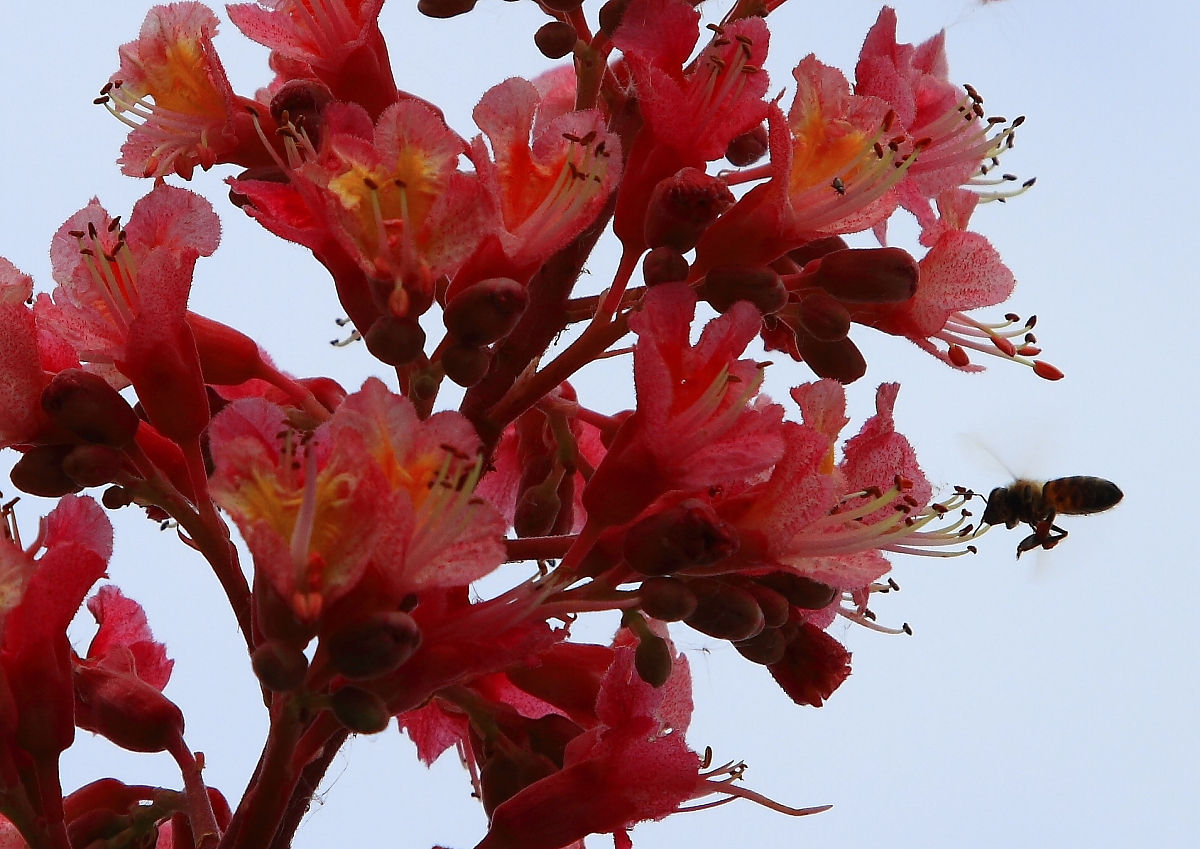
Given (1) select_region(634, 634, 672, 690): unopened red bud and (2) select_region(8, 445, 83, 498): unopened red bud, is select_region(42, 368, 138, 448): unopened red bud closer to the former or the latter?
(2) select_region(8, 445, 83, 498): unopened red bud

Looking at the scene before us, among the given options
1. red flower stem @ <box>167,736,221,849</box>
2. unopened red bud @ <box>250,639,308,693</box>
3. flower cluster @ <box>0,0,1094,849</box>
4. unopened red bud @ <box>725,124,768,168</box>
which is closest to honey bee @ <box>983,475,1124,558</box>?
flower cluster @ <box>0,0,1094,849</box>

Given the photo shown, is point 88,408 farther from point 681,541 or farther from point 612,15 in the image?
point 612,15

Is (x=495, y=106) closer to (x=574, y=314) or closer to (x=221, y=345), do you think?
(x=574, y=314)

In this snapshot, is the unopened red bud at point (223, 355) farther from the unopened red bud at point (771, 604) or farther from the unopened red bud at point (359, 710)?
the unopened red bud at point (771, 604)

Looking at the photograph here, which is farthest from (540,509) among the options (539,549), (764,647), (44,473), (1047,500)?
(1047,500)

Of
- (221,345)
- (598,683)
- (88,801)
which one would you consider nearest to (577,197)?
(221,345)

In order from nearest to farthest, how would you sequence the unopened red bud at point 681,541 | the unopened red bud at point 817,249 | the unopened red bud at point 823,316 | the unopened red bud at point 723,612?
the unopened red bud at point 681,541
the unopened red bud at point 723,612
the unopened red bud at point 823,316
the unopened red bud at point 817,249

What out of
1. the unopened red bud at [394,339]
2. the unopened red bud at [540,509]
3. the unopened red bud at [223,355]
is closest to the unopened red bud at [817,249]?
the unopened red bud at [540,509]
